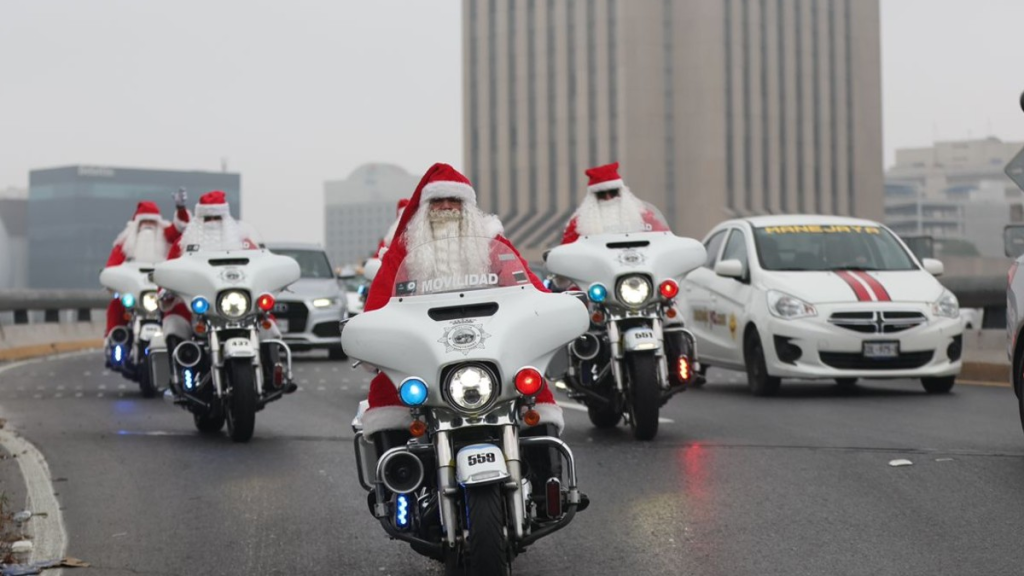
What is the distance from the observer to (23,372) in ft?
68.8

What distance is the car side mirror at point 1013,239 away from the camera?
30.2 ft

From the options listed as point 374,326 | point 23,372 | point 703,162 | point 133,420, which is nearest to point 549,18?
point 703,162

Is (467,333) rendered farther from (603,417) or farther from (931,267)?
(931,267)

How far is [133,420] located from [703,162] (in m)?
90.8

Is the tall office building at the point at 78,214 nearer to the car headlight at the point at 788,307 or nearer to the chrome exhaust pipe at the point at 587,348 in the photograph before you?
the car headlight at the point at 788,307

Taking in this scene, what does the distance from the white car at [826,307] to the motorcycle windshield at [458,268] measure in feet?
27.7

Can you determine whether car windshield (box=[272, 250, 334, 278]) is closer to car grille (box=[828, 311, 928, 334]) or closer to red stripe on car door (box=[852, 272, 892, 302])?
red stripe on car door (box=[852, 272, 892, 302])

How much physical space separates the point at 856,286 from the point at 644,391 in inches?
180

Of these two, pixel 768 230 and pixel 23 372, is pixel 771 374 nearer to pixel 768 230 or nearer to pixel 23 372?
pixel 768 230

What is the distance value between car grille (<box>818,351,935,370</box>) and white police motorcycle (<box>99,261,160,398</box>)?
21.3 ft

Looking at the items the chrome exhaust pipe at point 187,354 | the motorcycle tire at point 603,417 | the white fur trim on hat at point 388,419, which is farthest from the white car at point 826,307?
the white fur trim on hat at point 388,419

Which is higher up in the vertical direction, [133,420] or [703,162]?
[703,162]

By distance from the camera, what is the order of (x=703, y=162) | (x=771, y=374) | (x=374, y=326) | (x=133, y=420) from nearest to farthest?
(x=374, y=326), (x=133, y=420), (x=771, y=374), (x=703, y=162)

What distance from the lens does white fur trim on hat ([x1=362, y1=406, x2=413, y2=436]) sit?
5.95 metres
